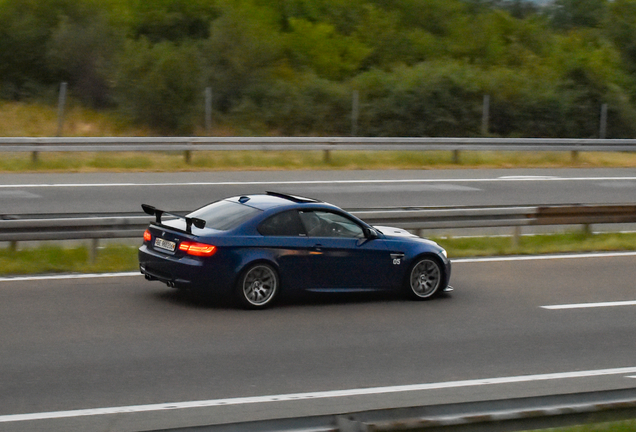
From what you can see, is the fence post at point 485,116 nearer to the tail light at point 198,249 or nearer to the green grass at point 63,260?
the green grass at point 63,260

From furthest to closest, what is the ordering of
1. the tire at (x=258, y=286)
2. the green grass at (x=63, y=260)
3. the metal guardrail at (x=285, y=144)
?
the metal guardrail at (x=285, y=144), the green grass at (x=63, y=260), the tire at (x=258, y=286)

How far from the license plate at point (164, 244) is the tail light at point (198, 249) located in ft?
0.65

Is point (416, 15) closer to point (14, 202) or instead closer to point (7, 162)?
point (7, 162)

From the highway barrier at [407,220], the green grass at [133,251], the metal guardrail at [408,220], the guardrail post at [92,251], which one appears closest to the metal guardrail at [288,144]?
the metal guardrail at [408,220]

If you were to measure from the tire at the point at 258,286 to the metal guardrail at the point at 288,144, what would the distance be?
13061 millimetres

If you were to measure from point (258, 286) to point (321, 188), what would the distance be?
10574mm

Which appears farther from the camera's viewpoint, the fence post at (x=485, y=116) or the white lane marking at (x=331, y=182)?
the fence post at (x=485, y=116)

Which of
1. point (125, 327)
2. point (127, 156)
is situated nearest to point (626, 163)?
point (127, 156)

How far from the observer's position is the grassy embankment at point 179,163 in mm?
12086

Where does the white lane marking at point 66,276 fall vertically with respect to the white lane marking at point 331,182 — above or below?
below

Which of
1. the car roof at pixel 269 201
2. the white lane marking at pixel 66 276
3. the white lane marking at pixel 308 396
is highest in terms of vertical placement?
the car roof at pixel 269 201

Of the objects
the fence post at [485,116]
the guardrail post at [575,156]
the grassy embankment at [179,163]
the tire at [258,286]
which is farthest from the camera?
the fence post at [485,116]

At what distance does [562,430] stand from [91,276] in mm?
7420

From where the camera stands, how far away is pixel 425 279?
11.0 m
